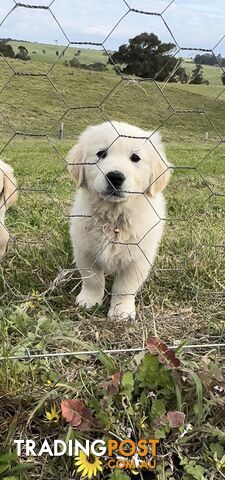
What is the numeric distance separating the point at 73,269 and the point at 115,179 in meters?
0.37

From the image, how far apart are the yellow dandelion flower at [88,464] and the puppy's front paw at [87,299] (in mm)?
765

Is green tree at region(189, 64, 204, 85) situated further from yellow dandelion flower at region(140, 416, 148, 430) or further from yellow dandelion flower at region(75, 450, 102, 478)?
yellow dandelion flower at region(75, 450, 102, 478)

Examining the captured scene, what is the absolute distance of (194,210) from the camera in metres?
3.04

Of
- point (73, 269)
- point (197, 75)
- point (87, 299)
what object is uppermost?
point (197, 75)

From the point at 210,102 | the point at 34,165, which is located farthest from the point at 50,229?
the point at 34,165

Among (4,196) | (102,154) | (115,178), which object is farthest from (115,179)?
(4,196)

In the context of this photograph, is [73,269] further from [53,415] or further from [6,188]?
[53,415]

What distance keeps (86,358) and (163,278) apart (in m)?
0.71

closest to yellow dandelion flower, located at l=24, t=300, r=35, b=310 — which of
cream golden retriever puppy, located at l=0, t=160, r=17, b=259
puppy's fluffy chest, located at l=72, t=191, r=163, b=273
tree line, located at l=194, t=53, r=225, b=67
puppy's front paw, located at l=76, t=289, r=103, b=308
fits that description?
puppy's front paw, located at l=76, t=289, r=103, b=308

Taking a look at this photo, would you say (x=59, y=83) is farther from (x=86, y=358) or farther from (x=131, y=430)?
(x=131, y=430)

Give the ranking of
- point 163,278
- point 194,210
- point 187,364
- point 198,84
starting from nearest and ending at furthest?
point 187,364
point 198,84
point 163,278
point 194,210

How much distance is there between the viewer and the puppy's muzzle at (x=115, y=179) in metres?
1.91

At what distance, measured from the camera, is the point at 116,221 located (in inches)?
83.9

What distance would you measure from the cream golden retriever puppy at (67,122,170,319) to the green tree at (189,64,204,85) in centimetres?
26
